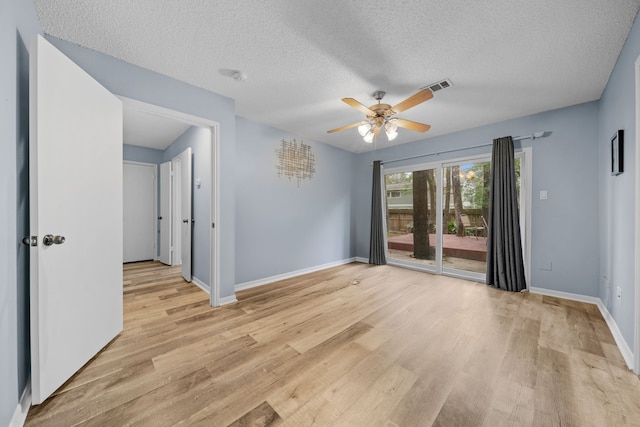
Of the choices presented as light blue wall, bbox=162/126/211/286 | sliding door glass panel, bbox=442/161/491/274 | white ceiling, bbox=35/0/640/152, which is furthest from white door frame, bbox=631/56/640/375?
light blue wall, bbox=162/126/211/286

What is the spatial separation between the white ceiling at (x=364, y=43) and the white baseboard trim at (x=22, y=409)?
2.32m

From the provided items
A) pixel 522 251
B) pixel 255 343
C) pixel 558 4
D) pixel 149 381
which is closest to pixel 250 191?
pixel 255 343

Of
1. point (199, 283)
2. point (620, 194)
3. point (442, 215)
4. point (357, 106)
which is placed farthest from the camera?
point (442, 215)

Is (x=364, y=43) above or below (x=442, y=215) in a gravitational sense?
above

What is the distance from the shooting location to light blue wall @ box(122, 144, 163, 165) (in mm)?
4707

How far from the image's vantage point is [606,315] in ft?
7.59

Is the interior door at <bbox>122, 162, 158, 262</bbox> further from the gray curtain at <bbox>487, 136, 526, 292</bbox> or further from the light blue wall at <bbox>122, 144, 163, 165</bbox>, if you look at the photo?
the gray curtain at <bbox>487, 136, 526, 292</bbox>

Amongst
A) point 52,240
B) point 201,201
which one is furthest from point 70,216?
point 201,201

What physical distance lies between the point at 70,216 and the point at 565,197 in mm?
4867

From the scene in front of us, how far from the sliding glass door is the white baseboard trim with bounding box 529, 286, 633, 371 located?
730 mm

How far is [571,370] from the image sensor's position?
62.5 inches

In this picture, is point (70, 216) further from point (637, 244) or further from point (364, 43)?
point (637, 244)

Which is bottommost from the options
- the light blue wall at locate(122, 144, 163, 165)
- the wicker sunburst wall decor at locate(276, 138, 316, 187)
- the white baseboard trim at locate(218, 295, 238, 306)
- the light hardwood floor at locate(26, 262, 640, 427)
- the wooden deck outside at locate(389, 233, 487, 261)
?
the light hardwood floor at locate(26, 262, 640, 427)

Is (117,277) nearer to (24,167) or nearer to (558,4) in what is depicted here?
(24,167)
